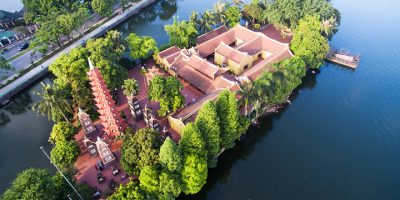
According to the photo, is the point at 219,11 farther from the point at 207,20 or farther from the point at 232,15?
the point at 232,15

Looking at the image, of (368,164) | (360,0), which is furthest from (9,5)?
(360,0)

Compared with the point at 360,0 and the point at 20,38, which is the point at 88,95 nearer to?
the point at 20,38

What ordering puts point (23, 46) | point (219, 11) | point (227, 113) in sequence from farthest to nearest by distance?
point (219, 11)
point (23, 46)
point (227, 113)

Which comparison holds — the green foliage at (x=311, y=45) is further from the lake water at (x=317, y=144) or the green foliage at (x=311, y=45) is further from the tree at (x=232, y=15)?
the tree at (x=232, y=15)

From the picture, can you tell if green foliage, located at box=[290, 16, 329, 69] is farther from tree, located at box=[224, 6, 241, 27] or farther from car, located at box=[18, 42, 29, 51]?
car, located at box=[18, 42, 29, 51]

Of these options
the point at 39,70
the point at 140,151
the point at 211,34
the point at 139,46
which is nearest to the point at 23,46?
the point at 39,70

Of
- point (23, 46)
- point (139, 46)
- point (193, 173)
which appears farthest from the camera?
point (23, 46)
